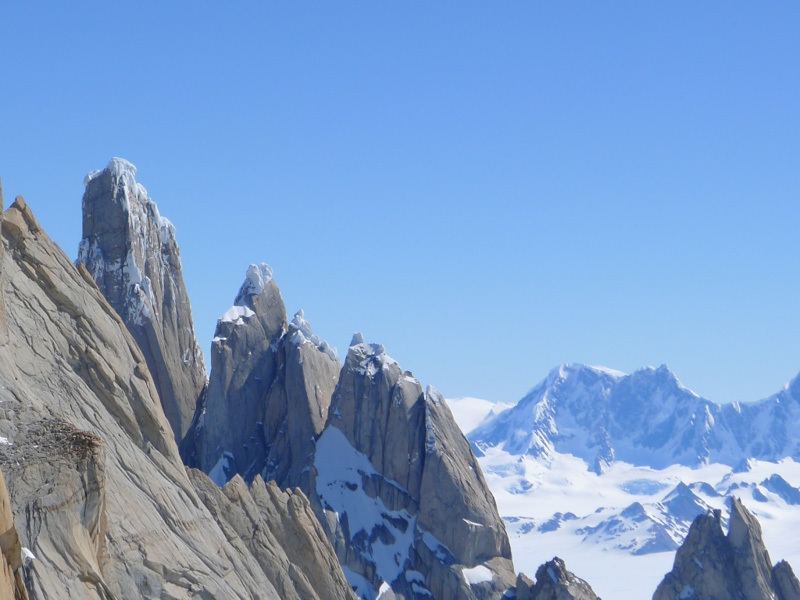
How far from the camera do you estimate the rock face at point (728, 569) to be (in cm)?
11169

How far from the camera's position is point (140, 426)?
52031mm

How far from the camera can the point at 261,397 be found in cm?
11856

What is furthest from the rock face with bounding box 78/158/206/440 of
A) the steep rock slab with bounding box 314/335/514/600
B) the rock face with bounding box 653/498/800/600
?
the rock face with bounding box 653/498/800/600

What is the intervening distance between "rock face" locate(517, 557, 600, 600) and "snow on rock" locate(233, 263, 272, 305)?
38.9 meters

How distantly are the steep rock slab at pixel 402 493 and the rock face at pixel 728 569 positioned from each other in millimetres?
17708

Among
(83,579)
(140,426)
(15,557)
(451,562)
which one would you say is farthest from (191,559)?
(451,562)

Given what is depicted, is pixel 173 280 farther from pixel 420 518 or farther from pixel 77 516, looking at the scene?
pixel 77 516

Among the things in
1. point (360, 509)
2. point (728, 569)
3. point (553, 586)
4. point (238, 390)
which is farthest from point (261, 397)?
point (728, 569)

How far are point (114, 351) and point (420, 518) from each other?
60839 mm

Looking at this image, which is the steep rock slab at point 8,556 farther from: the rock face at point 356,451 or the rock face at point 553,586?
the rock face at point 356,451

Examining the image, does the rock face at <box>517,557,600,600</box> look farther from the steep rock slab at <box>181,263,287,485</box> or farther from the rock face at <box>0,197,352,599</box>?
the rock face at <box>0,197,352,599</box>

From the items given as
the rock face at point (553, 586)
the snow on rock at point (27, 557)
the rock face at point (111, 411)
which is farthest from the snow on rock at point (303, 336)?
the snow on rock at point (27, 557)

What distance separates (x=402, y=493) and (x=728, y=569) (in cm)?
3035

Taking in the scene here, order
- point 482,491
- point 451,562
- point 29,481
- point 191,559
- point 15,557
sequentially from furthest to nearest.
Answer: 1. point 482,491
2. point 451,562
3. point 191,559
4. point 29,481
5. point 15,557
